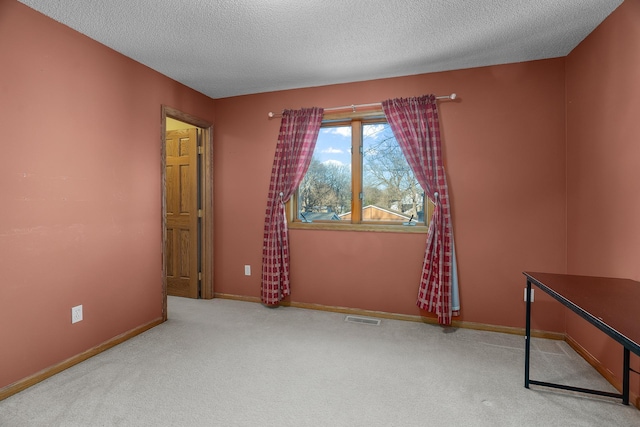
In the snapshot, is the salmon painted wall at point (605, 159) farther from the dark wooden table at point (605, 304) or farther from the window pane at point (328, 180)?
the window pane at point (328, 180)

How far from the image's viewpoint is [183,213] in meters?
3.99

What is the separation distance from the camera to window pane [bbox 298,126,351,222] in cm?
353

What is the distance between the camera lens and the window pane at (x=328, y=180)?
353 cm

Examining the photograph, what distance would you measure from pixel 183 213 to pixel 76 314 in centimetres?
177

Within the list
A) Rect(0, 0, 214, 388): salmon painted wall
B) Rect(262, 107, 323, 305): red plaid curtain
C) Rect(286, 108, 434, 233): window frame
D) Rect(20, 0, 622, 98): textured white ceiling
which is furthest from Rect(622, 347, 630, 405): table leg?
Rect(0, 0, 214, 388): salmon painted wall

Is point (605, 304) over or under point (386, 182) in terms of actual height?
under

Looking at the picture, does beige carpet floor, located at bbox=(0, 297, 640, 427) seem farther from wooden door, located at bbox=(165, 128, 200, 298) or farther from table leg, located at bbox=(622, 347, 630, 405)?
wooden door, located at bbox=(165, 128, 200, 298)

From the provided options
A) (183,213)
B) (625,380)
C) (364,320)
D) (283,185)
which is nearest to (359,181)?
(283,185)

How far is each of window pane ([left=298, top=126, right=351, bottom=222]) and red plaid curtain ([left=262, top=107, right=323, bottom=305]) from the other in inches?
6.4

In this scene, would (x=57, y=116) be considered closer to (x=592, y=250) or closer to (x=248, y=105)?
(x=248, y=105)

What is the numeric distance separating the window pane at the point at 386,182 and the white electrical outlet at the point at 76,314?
2.62 metres

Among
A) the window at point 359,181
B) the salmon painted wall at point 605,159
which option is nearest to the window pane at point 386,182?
the window at point 359,181

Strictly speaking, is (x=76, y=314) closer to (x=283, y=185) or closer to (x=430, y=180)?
(x=283, y=185)

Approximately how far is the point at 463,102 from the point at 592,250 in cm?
163
